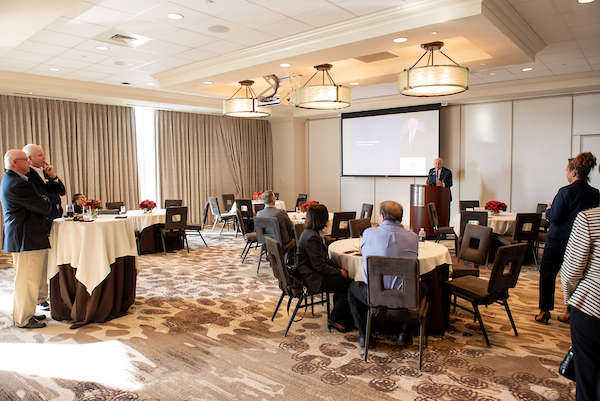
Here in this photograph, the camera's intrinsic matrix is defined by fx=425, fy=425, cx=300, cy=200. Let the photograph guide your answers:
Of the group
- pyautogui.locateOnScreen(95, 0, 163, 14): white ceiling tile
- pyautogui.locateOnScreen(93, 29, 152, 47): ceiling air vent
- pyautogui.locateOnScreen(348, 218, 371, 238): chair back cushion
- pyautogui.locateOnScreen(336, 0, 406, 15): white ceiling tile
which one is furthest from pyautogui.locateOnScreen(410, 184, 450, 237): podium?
pyautogui.locateOnScreen(95, 0, 163, 14): white ceiling tile

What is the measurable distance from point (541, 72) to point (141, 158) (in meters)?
9.57

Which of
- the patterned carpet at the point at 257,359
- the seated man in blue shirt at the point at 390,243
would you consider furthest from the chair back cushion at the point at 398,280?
the patterned carpet at the point at 257,359

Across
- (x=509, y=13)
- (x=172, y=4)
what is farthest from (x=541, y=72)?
(x=172, y=4)

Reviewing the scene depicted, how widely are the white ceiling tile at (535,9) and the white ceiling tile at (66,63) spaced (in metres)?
6.69

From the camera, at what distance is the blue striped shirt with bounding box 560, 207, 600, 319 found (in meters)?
2.25

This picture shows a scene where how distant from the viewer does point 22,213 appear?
422 cm

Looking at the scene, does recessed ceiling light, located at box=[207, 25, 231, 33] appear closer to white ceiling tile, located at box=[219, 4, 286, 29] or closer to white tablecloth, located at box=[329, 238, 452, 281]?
white ceiling tile, located at box=[219, 4, 286, 29]

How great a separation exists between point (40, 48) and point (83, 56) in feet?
2.08

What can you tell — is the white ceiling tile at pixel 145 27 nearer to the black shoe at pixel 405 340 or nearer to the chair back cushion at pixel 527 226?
the black shoe at pixel 405 340

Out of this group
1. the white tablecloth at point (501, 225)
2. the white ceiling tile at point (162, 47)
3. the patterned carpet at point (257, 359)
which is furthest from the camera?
the white tablecloth at point (501, 225)

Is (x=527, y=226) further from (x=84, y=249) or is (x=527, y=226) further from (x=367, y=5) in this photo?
(x=84, y=249)

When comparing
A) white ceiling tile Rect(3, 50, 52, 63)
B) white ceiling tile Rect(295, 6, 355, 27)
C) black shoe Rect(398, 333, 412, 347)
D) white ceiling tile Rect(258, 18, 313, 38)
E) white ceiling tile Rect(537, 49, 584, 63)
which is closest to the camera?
black shoe Rect(398, 333, 412, 347)

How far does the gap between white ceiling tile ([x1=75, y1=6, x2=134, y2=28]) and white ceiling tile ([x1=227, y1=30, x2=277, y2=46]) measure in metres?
1.50

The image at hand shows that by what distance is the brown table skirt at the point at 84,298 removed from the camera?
448 centimetres
